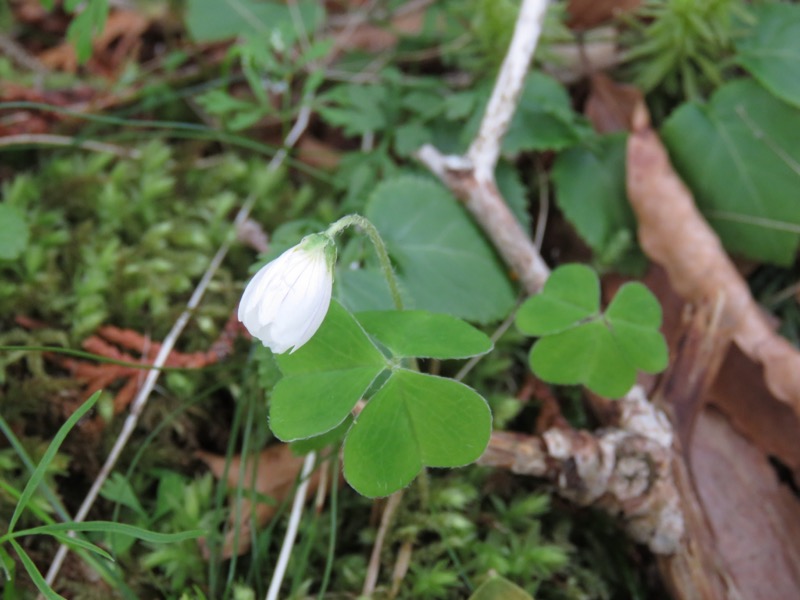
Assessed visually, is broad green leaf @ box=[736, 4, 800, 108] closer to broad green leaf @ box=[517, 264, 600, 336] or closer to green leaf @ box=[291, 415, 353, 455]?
broad green leaf @ box=[517, 264, 600, 336]

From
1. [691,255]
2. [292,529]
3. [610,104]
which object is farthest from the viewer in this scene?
[610,104]

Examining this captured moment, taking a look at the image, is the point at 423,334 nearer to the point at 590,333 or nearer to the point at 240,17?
the point at 590,333

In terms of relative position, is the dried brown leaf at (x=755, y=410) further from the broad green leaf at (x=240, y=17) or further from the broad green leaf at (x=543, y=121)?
the broad green leaf at (x=240, y=17)

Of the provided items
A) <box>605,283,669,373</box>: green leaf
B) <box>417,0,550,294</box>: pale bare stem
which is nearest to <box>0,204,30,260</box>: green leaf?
<box>417,0,550,294</box>: pale bare stem

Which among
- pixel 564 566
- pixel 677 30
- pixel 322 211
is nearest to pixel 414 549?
pixel 564 566

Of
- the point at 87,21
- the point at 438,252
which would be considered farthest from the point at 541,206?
the point at 87,21

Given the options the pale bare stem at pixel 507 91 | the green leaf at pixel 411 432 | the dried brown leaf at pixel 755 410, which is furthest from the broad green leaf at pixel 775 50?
the green leaf at pixel 411 432

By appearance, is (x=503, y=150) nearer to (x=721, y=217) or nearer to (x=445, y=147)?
(x=445, y=147)
